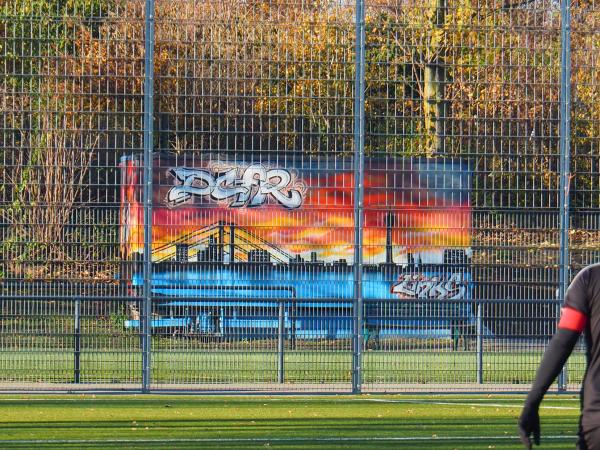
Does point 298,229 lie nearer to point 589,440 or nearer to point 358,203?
point 358,203

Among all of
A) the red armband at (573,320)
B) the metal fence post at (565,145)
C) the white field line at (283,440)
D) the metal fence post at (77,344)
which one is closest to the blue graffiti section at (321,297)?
the metal fence post at (77,344)

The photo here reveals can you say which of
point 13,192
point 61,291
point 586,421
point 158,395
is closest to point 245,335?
point 158,395

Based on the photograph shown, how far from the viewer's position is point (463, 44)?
15836 millimetres

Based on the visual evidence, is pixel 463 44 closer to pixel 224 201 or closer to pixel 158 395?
pixel 224 201

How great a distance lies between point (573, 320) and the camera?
514 centimetres

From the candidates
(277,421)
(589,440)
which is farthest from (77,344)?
(589,440)

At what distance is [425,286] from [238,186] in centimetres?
266

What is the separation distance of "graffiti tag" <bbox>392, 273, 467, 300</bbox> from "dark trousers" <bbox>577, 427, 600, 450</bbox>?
10.3 metres

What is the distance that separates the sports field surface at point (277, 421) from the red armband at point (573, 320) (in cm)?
549

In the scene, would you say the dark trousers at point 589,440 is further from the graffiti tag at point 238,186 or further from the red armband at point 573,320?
the graffiti tag at point 238,186

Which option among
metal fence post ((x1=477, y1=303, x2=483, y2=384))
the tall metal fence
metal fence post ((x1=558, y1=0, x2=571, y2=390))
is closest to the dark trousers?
the tall metal fence

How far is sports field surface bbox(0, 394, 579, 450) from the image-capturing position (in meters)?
10.7

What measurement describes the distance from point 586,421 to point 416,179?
34.6 ft

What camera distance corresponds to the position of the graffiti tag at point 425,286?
15492mm
